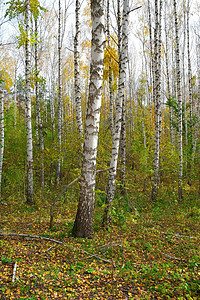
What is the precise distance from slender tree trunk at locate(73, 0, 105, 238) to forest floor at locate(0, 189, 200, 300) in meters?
0.53

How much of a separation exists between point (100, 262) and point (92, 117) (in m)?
2.62

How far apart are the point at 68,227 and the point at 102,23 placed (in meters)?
4.35

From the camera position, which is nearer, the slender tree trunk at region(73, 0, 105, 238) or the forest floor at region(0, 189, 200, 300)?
the forest floor at region(0, 189, 200, 300)

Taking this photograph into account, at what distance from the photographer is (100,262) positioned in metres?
3.55

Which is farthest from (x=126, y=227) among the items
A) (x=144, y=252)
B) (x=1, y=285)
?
(x=1, y=285)

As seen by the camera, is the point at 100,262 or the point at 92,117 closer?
the point at 100,262

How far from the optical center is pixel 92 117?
151 inches

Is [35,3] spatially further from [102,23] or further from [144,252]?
[144,252]

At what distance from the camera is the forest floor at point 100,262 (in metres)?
2.72

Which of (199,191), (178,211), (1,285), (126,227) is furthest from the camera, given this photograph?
(199,191)

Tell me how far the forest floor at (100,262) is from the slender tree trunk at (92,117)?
21.0 inches

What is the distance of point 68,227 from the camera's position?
4.73m

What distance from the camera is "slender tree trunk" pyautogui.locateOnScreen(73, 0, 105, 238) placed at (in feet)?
12.3

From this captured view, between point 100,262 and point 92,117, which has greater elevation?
point 92,117
